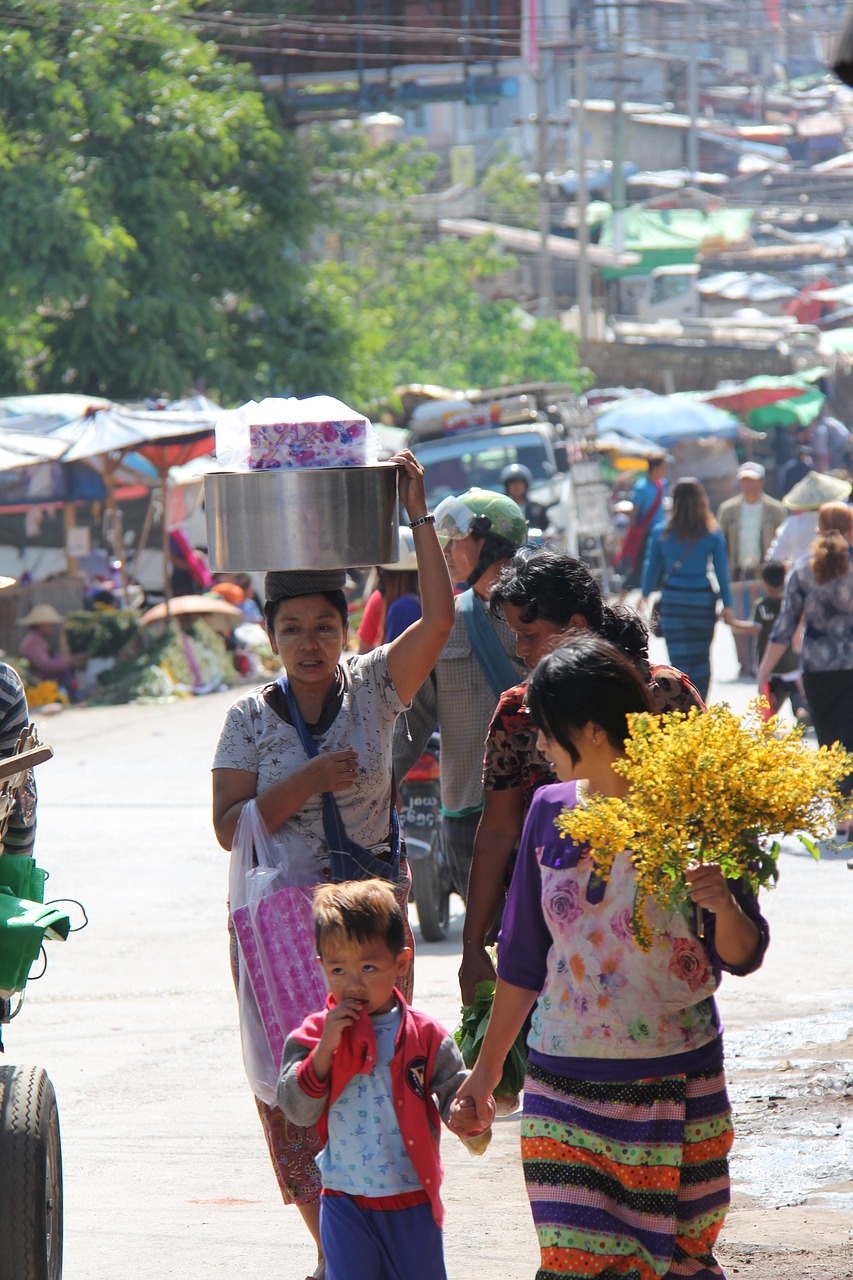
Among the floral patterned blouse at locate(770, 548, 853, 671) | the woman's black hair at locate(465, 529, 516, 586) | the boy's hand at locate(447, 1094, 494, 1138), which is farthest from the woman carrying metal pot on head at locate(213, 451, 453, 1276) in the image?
the floral patterned blouse at locate(770, 548, 853, 671)

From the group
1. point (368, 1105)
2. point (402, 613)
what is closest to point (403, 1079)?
point (368, 1105)

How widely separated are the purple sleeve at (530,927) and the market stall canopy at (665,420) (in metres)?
28.2

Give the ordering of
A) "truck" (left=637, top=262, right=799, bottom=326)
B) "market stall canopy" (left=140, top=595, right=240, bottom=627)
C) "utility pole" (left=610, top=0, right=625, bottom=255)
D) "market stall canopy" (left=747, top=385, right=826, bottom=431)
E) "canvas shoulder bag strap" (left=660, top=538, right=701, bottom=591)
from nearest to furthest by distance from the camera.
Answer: "canvas shoulder bag strap" (left=660, top=538, right=701, bottom=591) → "market stall canopy" (left=140, top=595, right=240, bottom=627) → "market stall canopy" (left=747, top=385, right=826, bottom=431) → "utility pole" (left=610, top=0, right=625, bottom=255) → "truck" (left=637, top=262, right=799, bottom=326)

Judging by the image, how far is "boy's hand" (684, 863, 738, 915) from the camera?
108 inches

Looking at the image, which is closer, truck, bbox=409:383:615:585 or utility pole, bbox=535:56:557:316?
truck, bbox=409:383:615:585

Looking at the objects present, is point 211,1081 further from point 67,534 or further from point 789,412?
point 789,412

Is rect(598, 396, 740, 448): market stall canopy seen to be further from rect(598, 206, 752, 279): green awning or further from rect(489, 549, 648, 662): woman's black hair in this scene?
rect(489, 549, 648, 662): woman's black hair

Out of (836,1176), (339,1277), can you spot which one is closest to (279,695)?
(339,1277)

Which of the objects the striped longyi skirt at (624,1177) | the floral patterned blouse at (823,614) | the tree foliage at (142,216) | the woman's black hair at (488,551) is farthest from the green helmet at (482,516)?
the tree foliage at (142,216)

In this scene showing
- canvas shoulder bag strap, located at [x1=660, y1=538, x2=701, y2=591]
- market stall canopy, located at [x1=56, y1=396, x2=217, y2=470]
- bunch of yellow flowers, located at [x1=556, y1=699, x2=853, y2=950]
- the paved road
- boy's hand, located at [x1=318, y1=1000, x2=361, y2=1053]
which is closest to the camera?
bunch of yellow flowers, located at [x1=556, y1=699, x2=853, y2=950]

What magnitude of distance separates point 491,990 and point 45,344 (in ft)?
65.0

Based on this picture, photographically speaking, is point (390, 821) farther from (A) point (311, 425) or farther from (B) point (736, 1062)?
(B) point (736, 1062)

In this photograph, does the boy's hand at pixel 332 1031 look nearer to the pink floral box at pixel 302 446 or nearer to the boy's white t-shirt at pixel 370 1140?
the boy's white t-shirt at pixel 370 1140

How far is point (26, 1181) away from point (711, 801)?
1.78 meters
